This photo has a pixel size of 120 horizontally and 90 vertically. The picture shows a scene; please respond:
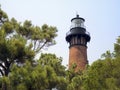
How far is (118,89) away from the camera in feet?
50.8

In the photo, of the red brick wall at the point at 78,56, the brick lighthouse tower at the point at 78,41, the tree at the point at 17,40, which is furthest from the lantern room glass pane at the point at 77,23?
the tree at the point at 17,40

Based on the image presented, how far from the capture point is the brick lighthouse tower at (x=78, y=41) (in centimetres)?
3859

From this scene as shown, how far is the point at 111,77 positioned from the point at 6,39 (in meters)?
5.82

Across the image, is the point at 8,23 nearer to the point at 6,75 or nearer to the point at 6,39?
the point at 6,39

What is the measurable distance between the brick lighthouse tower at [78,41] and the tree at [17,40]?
20703 millimetres

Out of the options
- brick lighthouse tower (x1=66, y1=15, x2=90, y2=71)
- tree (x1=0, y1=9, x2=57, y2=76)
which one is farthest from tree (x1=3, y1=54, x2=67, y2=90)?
brick lighthouse tower (x1=66, y1=15, x2=90, y2=71)

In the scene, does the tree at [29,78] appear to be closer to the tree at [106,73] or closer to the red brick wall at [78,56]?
the tree at [106,73]

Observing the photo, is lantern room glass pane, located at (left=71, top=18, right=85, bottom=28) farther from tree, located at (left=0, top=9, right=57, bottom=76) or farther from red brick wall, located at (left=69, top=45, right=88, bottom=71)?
tree, located at (left=0, top=9, right=57, bottom=76)

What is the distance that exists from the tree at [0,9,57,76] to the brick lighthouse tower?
67.9 feet

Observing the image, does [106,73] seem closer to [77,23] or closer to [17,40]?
[17,40]

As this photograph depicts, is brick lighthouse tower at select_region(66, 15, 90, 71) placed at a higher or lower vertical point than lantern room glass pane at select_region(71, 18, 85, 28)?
lower

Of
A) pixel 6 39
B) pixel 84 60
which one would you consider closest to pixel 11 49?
pixel 6 39

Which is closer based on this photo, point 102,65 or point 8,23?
point 8,23

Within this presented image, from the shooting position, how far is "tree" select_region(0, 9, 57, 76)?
14.7 meters
